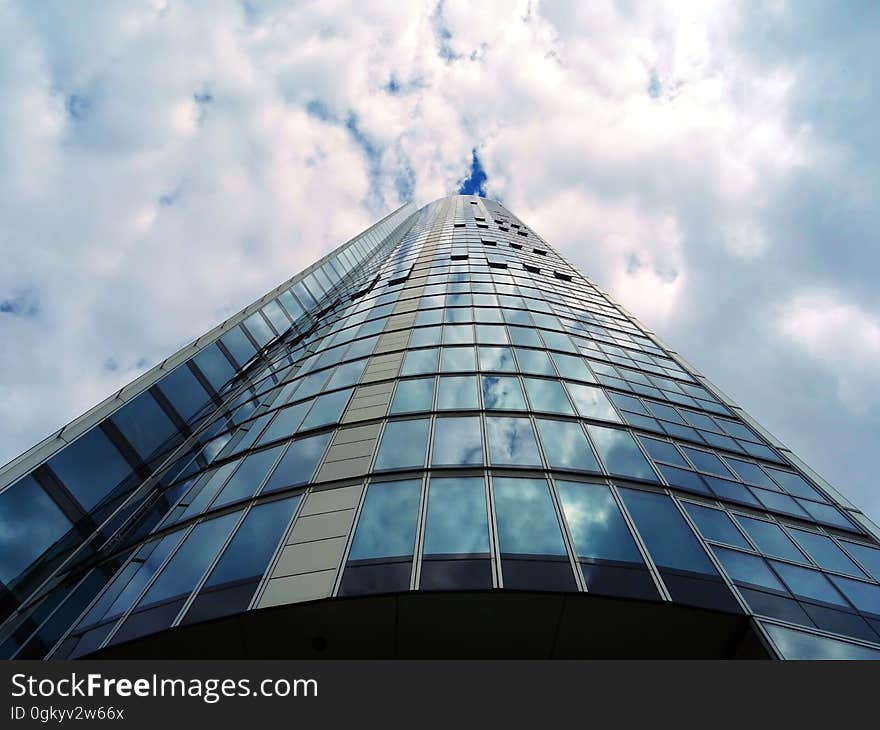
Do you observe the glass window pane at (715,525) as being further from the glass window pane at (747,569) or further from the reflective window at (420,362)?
the reflective window at (420,362)

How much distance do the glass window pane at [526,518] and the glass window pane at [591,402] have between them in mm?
3899

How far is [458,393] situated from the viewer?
50.1ft

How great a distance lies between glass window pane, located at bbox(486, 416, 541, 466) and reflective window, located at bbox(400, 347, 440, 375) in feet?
11.6

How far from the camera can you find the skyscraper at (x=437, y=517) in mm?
8641

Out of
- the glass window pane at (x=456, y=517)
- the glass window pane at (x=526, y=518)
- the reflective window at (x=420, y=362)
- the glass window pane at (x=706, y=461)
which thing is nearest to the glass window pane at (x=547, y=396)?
the reflective window at (x=420, y=362)

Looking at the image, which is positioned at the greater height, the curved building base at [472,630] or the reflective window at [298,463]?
the reflective window at [298,463]

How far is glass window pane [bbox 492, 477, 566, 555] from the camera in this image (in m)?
9.54

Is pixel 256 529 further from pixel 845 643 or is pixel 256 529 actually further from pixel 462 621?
pixel 845 643

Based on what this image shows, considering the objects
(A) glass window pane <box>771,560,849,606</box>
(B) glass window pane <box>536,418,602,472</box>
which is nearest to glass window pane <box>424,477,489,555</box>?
(B) glass window pane <box>536,418,602,472</box>

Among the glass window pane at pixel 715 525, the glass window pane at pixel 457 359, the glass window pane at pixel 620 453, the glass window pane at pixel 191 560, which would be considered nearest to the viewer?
the glass window pane at pixel 191 560
